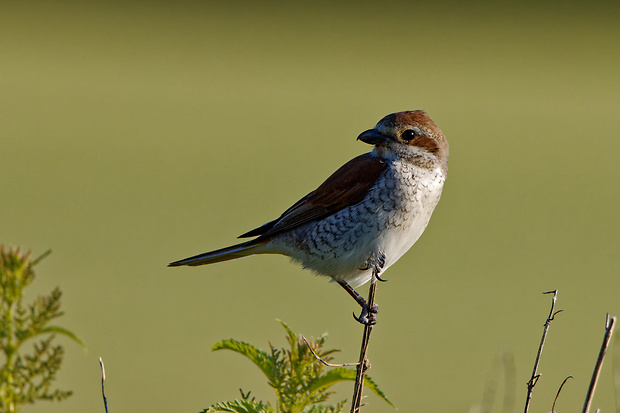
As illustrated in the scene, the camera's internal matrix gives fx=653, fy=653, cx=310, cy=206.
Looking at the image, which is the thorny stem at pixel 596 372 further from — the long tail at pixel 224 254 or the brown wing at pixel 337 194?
the long tail at pixel 224 254

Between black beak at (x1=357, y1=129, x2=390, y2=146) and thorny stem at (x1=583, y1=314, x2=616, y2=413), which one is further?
black beak at (x1=357, y1=129, x2=390, y2=146)

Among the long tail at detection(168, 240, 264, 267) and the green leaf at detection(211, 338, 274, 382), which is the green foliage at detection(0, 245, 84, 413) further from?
the long tail at detection(168, 240, 264, 267)

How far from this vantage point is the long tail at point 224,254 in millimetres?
2768

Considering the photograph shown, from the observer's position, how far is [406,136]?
2.71 metres

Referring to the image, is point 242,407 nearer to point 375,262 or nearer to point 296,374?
point 296,374

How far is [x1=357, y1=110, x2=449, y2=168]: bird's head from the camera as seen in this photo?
2.68 meters

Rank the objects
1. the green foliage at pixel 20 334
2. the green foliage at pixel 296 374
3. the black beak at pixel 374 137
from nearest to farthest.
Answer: the green foliage at pixel 20 334 → the green foliage at pixel 296 374 → the black beak at pixel 374 137

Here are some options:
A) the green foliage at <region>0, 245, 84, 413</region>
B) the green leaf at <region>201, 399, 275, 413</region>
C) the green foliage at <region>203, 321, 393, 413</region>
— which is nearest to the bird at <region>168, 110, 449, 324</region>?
the green foliage at <region>203, 321, 393, 413</region>

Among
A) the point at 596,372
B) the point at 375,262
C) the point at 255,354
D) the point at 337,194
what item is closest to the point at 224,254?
the point at 337,194

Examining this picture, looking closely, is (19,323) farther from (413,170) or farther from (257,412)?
(413,170)

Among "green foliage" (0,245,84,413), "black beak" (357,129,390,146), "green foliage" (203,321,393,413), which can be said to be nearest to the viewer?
"green foliage" (0,245,84,413)

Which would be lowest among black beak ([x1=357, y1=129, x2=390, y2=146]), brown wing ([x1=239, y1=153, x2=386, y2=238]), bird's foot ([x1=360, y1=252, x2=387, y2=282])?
bird's foot ([x1=360, y1=252, x2=387, y2=282])

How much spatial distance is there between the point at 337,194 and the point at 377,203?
22 cm

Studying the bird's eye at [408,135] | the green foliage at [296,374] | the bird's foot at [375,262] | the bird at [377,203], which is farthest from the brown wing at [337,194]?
the green foliage at [296,374]
